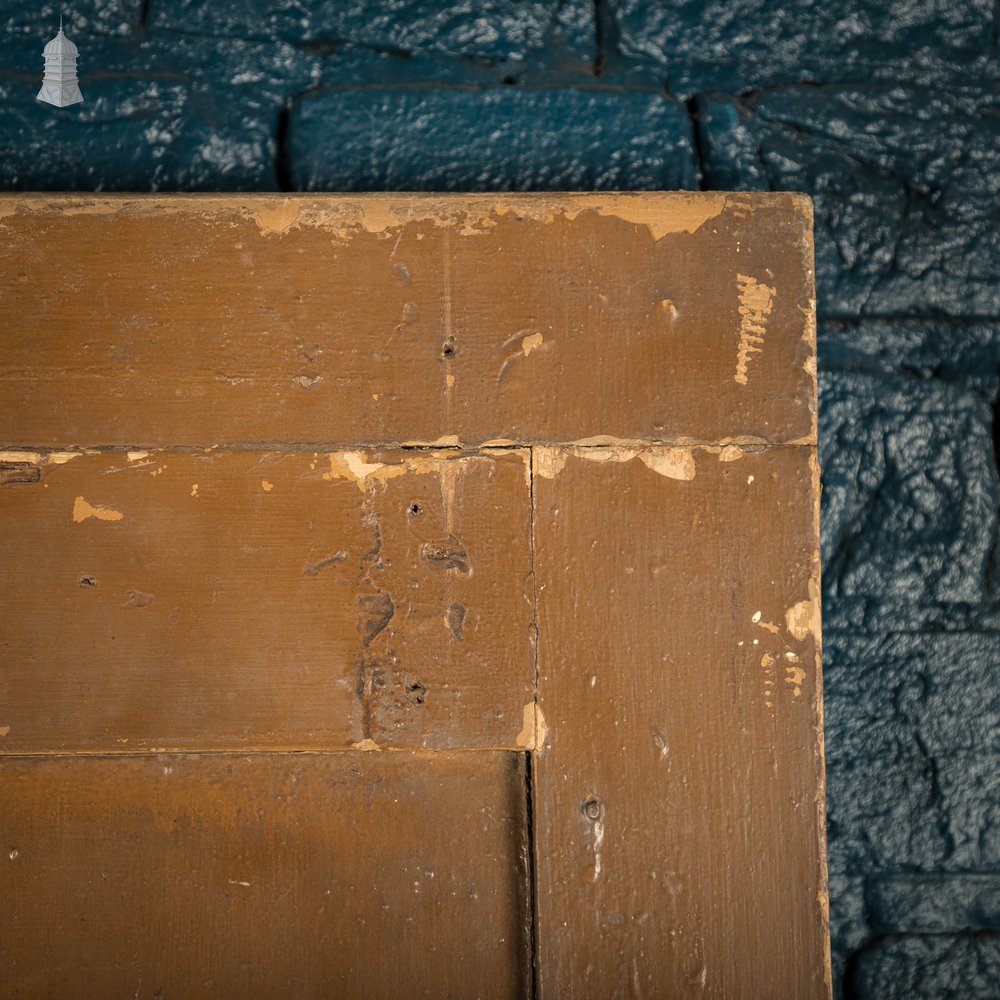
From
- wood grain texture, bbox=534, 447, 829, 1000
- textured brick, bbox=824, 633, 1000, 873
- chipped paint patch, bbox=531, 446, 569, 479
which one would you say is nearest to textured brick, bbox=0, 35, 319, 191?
chipped paint patch, bbox=531, 446, 569, 479

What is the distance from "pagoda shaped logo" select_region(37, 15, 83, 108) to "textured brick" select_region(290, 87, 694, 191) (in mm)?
360

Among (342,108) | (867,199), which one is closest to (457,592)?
(342,108)

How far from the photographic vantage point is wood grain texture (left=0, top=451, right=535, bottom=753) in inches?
50.3

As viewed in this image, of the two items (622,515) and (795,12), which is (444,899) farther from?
(795,12)

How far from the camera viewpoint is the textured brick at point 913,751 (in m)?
1.47

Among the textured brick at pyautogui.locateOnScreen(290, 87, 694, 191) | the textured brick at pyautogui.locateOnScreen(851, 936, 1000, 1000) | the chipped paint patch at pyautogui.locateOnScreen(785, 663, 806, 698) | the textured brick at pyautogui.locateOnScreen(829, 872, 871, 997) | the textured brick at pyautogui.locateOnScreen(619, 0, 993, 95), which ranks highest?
the textured brick at pyautogui.locateOnScreen(619, 0, 993, 95)

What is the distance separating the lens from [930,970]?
4.79 feet

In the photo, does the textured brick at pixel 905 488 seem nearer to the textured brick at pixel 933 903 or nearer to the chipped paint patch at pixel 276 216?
the textured brick at pixel 933 903

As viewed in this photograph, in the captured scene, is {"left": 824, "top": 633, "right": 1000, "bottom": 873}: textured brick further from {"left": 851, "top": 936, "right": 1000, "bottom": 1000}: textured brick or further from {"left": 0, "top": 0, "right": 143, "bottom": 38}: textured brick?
{"left": 0, "top": 0, "right": 143, "bottom": 38}: textured brick

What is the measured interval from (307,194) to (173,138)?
1.05 feet

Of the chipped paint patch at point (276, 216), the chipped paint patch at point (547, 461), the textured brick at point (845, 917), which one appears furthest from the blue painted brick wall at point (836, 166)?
the chipped paint patch at point (547, 461)

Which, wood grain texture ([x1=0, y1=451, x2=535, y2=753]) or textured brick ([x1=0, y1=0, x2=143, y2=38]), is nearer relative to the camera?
wood grain texture ([x1=0, y1=451, x2=535, y2=753])

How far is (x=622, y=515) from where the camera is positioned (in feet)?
Result: 4.29

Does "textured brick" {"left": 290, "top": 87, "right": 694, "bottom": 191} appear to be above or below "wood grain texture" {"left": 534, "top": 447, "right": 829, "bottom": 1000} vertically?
above
